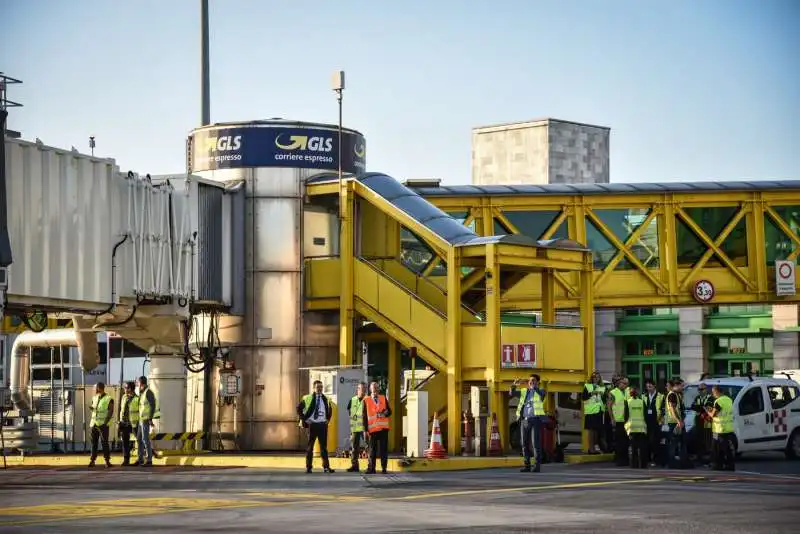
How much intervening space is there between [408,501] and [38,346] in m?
22.0

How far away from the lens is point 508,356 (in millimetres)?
31000

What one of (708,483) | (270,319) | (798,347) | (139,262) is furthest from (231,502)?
(798,347)

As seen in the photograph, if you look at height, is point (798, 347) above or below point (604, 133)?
below

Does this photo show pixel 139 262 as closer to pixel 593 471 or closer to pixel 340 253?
pixel 340 253

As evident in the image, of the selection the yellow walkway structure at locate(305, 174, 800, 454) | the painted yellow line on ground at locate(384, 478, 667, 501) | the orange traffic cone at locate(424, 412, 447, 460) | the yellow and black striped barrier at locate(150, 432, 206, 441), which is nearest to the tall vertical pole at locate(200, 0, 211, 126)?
the yellow walkway structure at locate(305, 174, 800, 454)

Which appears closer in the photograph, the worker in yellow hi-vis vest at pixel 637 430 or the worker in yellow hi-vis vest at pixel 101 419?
the worker in yellow hi-vis vest at pixel 637 430

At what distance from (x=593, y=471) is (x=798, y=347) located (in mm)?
37463

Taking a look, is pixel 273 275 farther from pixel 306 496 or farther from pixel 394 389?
pixel 306 496

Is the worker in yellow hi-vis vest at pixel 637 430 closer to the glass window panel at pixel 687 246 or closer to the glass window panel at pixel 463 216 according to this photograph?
the glass window panel at pixel 463 216

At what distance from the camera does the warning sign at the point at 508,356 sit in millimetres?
30938

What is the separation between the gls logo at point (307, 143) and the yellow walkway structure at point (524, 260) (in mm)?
710

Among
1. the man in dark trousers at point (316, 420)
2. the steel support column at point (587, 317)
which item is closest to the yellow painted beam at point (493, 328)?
the steel support column at point (587, 317)

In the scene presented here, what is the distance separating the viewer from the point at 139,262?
3016 centimetres

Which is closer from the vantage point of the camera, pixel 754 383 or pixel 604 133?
pixel 754 383
